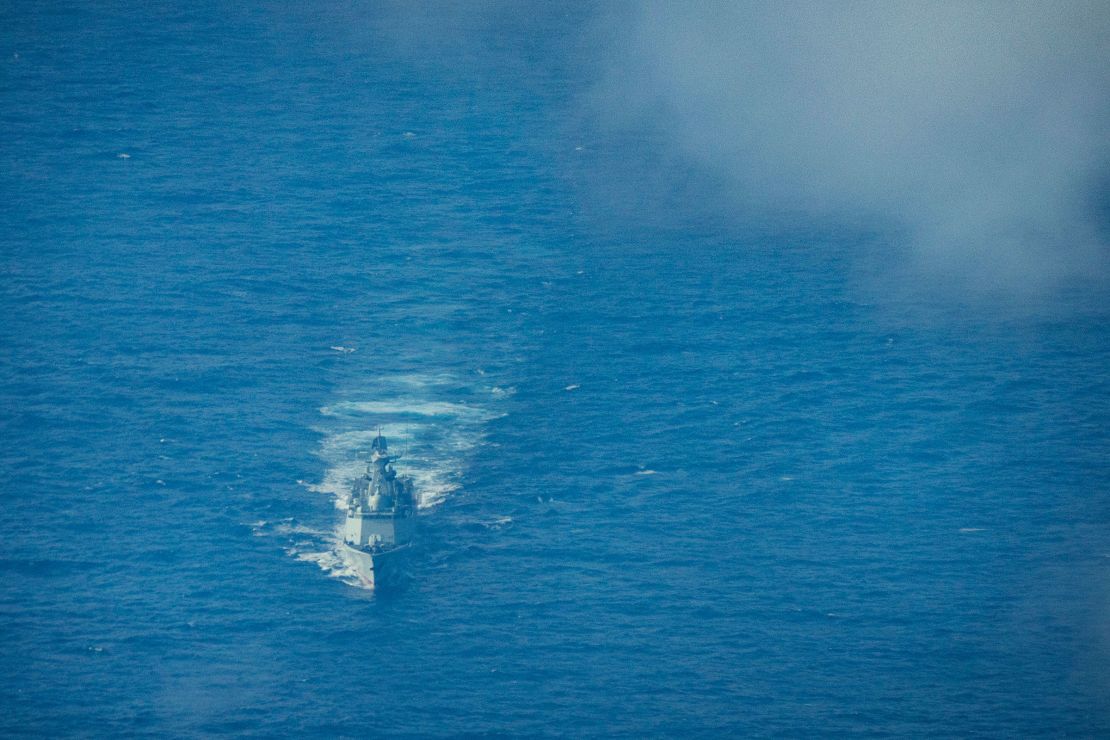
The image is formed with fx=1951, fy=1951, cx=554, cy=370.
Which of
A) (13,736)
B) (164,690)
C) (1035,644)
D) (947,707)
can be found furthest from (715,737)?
(13,736)

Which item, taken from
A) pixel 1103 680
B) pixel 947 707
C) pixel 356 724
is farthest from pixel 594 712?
pixel 1103 680

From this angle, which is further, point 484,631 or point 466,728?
point 484,631

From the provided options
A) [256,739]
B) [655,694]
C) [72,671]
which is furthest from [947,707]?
[72,671]

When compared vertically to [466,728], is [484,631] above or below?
above

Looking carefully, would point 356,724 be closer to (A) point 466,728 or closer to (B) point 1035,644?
(A) point 466,728

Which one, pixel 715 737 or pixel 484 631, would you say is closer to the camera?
pixel 715 737

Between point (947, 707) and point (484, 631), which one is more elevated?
point (484, 631)

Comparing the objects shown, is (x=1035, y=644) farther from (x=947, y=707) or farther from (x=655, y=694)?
(x=655, y=694)
